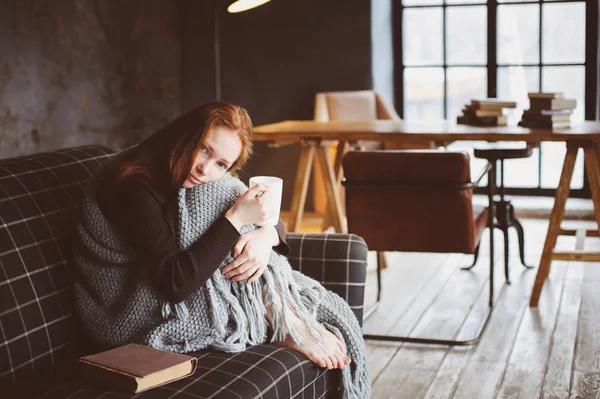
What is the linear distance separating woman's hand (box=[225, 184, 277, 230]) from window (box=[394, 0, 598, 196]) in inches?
168

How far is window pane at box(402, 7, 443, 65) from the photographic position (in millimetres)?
6332

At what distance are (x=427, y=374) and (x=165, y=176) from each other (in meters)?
1.50

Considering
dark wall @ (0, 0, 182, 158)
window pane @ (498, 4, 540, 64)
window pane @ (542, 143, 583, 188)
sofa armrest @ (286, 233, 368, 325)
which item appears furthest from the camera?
window pane @ (542, 143, 583, 188)

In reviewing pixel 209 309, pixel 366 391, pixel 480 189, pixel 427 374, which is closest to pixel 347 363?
pixel 366 391

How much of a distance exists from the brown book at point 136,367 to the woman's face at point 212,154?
1.47ft

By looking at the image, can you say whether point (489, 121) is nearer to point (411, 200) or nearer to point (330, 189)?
point (330, 189)

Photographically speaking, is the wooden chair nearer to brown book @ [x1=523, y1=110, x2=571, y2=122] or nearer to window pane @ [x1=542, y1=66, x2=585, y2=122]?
brown book @ [x1=523, y1=110, x2=571, y2=122]

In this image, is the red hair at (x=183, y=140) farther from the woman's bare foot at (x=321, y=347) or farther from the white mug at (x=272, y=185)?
the woman's bare foot at (x=321, y=347)

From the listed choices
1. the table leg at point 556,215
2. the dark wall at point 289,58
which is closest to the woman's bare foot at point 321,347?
the table leg at point 556,215

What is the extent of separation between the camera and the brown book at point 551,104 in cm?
423

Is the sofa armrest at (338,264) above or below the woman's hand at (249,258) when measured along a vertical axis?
below

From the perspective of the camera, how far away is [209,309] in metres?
2.17

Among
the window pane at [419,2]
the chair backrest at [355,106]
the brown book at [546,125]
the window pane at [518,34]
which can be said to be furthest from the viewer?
the window pane at [419,2]

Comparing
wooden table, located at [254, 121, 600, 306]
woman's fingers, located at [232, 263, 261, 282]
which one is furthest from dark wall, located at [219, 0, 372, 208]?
woman's fingers, located at [232, 263, 261, 282]
